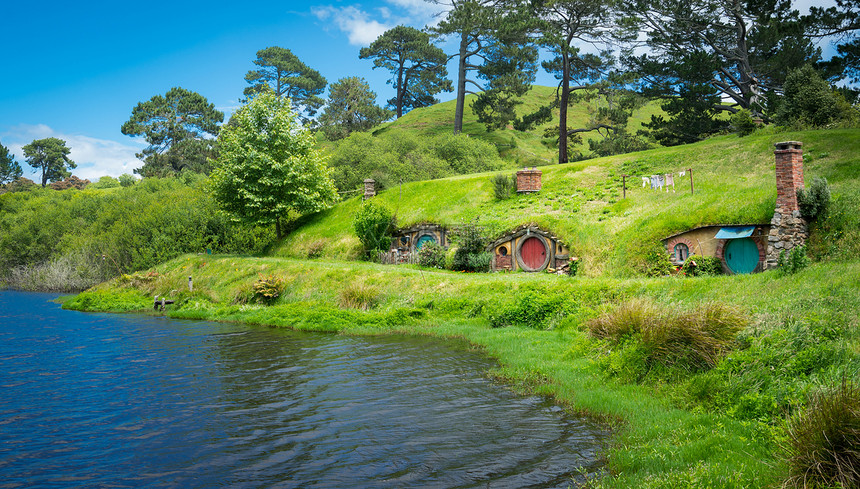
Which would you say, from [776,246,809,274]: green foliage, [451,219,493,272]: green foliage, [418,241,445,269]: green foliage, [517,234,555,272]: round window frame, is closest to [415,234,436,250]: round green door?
[418,241,445,269]: green foliage

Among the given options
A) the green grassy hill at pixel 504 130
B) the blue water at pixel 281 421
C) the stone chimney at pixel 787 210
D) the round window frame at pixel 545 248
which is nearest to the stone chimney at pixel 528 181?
the round window frame at pixel 545 248

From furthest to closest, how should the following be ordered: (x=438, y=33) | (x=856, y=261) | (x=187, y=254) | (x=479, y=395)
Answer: (x=438, y=33), (x=187, y=254), (x=856, y=261), (x=479, y=395)

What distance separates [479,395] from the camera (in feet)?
43.1

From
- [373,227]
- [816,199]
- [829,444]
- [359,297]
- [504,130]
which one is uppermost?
[504,130]

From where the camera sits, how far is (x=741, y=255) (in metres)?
24.1

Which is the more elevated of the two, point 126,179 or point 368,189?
point 126,179

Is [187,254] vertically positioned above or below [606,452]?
above

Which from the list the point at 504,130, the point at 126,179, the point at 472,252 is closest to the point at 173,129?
the point at 126,179

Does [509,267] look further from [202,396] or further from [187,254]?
[187,254]

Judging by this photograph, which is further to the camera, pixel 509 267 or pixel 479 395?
pixel 509 267

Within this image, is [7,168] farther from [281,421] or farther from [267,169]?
[281,421]

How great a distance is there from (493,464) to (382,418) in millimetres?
3342

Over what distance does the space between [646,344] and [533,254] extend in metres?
18.9

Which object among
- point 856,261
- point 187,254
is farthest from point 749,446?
point 187,254
